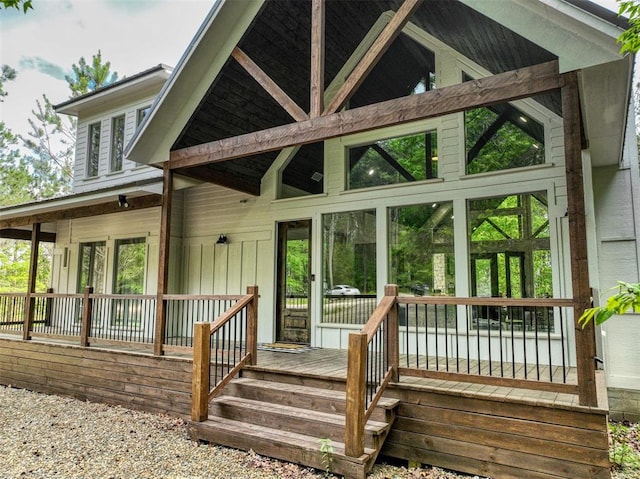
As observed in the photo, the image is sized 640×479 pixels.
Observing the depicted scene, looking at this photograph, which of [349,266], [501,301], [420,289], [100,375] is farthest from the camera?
[349,266]

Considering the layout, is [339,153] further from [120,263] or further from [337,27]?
[120,263]

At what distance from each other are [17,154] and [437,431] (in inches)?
957

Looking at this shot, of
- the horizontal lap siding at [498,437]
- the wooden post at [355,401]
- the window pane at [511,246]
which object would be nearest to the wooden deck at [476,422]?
the horizontal lap siding at [498,437]

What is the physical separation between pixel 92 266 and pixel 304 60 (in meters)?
7.20

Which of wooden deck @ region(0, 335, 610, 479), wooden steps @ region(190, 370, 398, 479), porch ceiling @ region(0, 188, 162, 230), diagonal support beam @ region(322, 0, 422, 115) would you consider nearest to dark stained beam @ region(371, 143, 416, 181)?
diagonal support beam @ region(322, 0, 422, 115)

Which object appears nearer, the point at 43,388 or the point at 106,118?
the point at 43,388

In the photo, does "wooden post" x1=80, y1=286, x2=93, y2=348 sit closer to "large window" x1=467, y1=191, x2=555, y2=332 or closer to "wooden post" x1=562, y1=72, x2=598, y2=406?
"large window" x1=467, y1=191, x2=555, y2=332

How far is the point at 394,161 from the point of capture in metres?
6.87

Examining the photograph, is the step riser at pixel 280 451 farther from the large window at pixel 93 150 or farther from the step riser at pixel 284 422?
the large window at pixel 93 150

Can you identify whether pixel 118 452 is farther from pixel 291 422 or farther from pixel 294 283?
pixel 294 283

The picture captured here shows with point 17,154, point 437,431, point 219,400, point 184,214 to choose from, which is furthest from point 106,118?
point 17,154

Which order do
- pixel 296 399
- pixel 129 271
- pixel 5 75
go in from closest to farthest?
pixel 296 399 < pixel 129 271 < pixel 5 75

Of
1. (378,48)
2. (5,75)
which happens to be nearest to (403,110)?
(378,48)

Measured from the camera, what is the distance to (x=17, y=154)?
21.0 m
